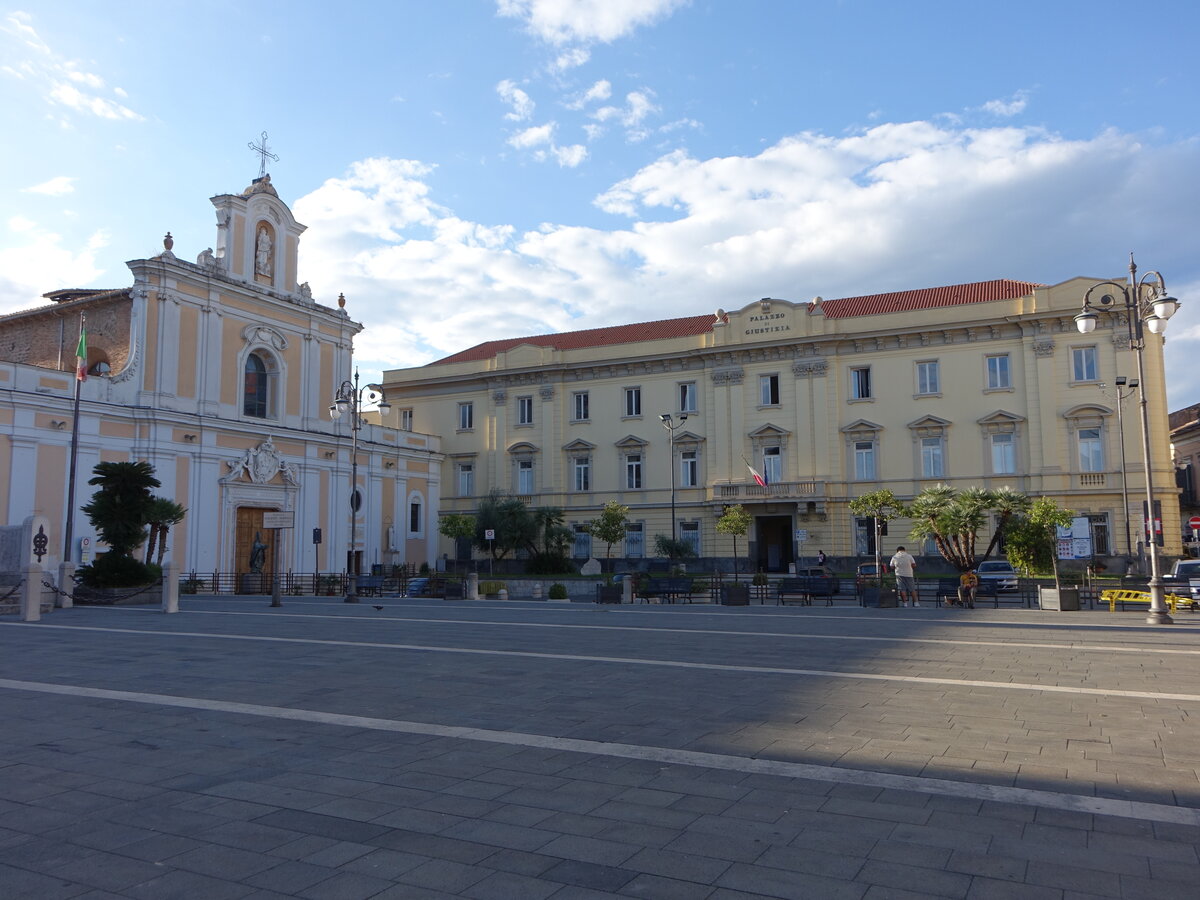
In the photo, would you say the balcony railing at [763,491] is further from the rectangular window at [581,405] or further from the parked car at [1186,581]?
the parked car at [1186,581]

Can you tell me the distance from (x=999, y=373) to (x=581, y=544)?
22991mm

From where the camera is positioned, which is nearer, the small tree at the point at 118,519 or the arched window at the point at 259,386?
the small tree at the point at 118,519

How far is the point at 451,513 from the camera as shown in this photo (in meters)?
52.4

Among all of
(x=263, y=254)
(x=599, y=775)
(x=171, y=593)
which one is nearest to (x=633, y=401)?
(x=263, y=254)

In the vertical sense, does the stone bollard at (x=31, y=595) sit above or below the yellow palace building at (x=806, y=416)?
below

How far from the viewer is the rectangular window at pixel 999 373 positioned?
4153 cm

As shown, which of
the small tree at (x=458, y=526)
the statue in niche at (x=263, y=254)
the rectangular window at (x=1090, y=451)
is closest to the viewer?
the rectangular window at (x=1090, y=451)

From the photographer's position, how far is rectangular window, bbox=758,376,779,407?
45.9 metres

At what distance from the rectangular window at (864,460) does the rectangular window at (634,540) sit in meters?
11.6

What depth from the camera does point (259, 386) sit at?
41500 millimetres

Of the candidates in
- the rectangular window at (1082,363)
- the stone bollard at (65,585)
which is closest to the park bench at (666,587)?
the stone bollard at (65,585)

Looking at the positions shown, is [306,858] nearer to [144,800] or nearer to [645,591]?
[144,800]

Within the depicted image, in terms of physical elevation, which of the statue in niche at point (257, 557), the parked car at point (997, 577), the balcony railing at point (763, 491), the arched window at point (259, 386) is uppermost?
the arched window at point (259, 386)

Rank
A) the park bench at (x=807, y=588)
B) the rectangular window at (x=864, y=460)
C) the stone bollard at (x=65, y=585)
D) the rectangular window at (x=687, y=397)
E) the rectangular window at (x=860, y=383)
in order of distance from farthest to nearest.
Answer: the rectangular window at (x=687, y=397) → the rectangular window at (x=860, y=383) → the rectangular window at (x=864, y=460) → the park bench at (x=807, y=588) → the stone bollard at (x=65, y=585)
